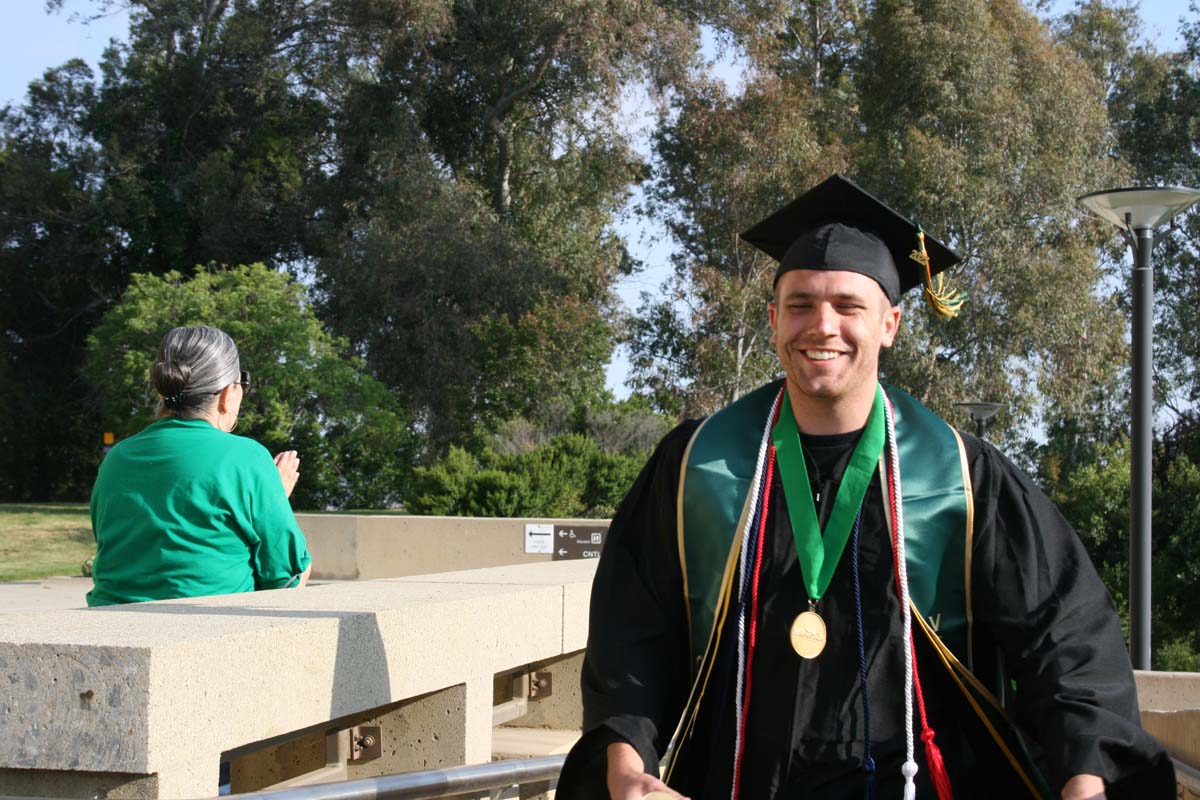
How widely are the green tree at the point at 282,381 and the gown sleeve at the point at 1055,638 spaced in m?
25.3

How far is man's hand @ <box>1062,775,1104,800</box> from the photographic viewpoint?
2312mm

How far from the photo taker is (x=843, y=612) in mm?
2570

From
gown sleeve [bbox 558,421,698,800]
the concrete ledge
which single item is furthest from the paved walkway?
gown sleeve [bbox 558,421,698,800]

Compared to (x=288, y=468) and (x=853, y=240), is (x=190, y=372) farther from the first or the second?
(x=853, y=240)

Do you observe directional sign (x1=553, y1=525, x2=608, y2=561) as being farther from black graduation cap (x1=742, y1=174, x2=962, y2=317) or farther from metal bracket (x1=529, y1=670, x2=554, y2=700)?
black graduation cap (x1=742, y1=174, x2=962, y2=317)

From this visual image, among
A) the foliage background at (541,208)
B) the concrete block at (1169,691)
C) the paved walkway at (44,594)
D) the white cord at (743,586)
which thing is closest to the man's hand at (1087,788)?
the white cord at (743,586)

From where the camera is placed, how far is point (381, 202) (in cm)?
3266

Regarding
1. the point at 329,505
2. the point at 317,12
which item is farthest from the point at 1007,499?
the point at 317,12

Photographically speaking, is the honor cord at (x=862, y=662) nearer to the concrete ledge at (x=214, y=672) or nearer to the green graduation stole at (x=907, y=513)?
the green graduation stole at (x=907, y=513)

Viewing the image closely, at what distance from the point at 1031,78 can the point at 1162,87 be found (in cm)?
655

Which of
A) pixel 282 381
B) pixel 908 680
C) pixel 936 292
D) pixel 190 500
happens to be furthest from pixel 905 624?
pixel 282 381

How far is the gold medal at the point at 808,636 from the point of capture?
2521 mm

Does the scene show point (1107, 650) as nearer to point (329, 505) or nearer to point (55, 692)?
point (55, 692)

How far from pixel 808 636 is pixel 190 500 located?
172cm
